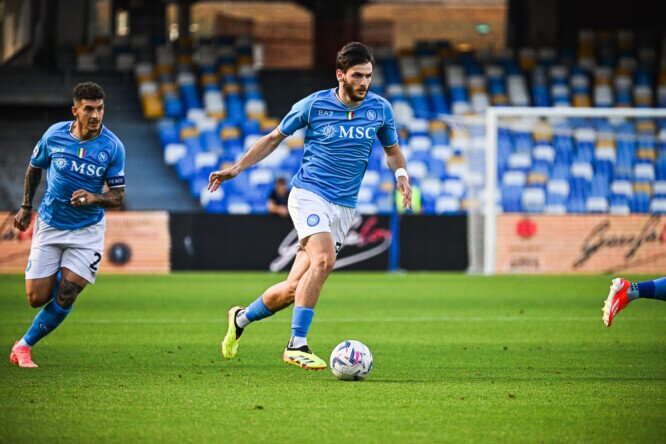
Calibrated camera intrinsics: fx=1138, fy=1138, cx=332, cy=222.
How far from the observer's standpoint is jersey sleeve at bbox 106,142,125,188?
27.0 feet

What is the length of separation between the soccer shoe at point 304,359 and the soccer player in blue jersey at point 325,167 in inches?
0.8

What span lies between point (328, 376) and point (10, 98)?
19696 millimetres

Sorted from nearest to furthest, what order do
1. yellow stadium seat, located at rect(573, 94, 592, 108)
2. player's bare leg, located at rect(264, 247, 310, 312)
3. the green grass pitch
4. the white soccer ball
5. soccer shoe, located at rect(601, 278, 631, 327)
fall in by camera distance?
the green grass pitch < the white soccer ball < player's bare leg, located at rect(264, 247, 310, 312) < soccer shoe, located at rect(601, 278, 631, 327) < yellow stadium seat, located at rect(573, 94, 592, 108)

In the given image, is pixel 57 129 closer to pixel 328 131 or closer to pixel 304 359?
pixel 328 131

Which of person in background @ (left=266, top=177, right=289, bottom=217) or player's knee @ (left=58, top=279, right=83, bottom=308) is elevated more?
person in background @ (left=266, top=177, right=289, bottom=217)

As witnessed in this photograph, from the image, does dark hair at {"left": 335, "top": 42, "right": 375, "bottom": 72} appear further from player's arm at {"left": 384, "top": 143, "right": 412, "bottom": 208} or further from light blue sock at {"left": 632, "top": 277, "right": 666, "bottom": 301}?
light blue sock at {"left": 632, "top": 277, "right": 666, "bottom": 301}

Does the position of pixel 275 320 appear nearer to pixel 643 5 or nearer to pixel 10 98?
pixel 10 98

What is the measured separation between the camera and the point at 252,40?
28641 millimetres

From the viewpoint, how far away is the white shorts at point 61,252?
325 inches

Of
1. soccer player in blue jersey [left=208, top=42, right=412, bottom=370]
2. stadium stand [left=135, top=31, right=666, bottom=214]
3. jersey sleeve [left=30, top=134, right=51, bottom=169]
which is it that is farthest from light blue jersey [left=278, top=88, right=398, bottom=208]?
stadium stand [left=135, top=31, right=666, bottom=214]

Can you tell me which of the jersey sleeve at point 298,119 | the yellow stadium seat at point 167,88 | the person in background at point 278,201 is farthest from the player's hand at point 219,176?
the yellow stadium seat at point 167,88

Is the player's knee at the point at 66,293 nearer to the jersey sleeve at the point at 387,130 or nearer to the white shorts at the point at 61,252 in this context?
the white shorts at the point at 61,252

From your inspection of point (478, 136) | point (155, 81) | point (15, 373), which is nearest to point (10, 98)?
point (155, 81)

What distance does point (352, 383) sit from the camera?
23.7 feet
